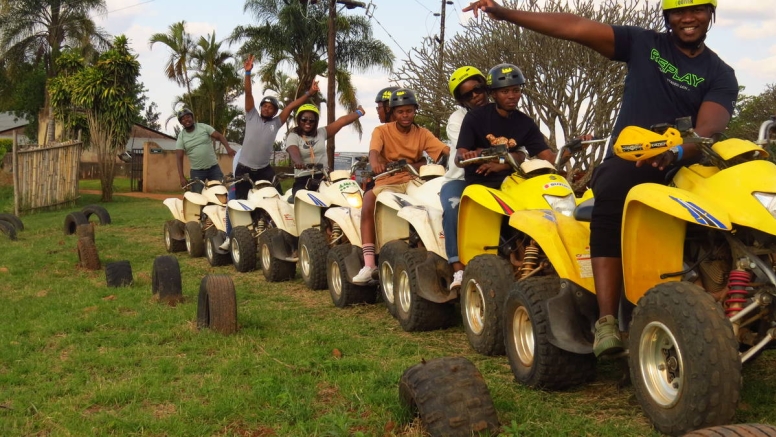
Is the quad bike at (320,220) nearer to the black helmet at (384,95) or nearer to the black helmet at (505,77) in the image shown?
the black helmet at (384,95)

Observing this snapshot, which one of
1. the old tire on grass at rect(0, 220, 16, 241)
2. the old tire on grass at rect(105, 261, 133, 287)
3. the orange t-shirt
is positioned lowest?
the old tire on grass at rect(105, 261, 133, 287)

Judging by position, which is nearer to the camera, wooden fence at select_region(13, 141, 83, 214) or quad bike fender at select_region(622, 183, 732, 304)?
quad bike fender at select_region(622, 183, 732, 304)

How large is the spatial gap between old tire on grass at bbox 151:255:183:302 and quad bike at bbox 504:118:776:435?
14.7ft

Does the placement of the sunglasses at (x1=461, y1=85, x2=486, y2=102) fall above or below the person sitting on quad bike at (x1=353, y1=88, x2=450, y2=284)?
above

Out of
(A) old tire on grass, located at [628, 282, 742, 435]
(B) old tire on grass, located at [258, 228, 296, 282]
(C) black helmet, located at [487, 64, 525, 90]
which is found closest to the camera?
(A) old tire on grass, located at [628, 282, 742, 435]

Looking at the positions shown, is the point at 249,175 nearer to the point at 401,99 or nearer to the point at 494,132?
the point at 401,99

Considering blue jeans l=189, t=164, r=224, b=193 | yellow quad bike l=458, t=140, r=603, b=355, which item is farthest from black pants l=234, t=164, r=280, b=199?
yellow quad bike l=458, t=140, r=603, b=355

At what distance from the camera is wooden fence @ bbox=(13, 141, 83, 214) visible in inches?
842

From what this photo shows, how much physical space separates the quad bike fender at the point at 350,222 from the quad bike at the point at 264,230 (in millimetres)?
1503

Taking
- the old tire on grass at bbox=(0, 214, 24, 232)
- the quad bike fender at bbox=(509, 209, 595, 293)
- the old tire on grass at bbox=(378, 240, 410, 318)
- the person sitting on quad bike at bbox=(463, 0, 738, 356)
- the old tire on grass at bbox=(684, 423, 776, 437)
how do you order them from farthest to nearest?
the old tire on grass at bbox=(0, 214, 24, 232) < the old tire on grass at bbox=(378, 240, 410, 318) < the quad bike fender at bbox=(509, 209, 595, 293) < the person sitting on quad bike at bbox=(463, 0, 738, 356) < the old tire on grass at bbox=(684, 423, 776, 437)

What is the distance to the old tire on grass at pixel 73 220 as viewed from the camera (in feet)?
47.2

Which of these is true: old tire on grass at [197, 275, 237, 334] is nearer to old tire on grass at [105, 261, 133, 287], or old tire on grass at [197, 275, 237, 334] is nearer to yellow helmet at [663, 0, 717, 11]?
old tire on grass at [105, 261, 133, 287]

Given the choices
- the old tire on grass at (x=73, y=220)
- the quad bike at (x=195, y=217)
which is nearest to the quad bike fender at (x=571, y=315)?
the quad bike at (x=195, y=217)

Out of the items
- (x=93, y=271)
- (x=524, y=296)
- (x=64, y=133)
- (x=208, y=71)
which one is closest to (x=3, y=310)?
(x=93, y=271)
